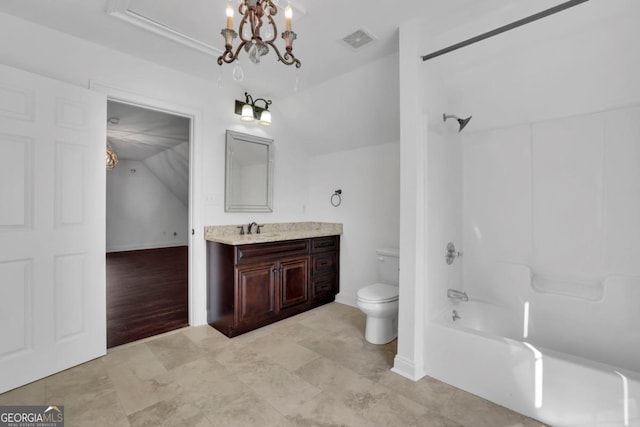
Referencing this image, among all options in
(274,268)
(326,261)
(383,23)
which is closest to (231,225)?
(274,268)

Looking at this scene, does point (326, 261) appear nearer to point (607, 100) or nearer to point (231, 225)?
point (231, 225)

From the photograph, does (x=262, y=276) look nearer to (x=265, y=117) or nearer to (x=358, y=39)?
(x=265, y=117)

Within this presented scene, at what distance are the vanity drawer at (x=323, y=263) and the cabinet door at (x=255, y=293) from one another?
583mm

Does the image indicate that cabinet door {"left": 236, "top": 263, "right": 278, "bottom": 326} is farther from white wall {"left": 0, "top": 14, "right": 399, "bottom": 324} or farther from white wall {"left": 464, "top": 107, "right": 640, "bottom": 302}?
white wall {"left": 464, "top": 107, "right": 640, "bottom": 302}

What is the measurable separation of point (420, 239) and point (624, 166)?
56.6 inches

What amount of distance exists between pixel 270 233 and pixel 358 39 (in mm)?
2160

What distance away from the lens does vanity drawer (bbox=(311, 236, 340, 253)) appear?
131 inches

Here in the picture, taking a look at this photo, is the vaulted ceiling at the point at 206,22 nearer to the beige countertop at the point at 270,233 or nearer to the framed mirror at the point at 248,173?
the framed mirror at the point at 248,173

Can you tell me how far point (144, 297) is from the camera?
3.67m

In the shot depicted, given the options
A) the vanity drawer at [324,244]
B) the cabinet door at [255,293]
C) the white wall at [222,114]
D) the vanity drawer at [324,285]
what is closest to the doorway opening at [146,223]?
the white wall at [222,114]

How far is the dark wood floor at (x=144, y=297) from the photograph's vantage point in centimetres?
277

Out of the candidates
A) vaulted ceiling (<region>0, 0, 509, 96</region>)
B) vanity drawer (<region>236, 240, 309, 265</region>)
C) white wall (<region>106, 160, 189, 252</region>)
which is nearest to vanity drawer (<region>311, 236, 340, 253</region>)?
vanity drawer (<region>236, 240, 309, 265</region>)

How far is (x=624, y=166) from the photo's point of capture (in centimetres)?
194

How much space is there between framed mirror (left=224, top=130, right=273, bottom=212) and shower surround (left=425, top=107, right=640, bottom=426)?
1.97 metres
